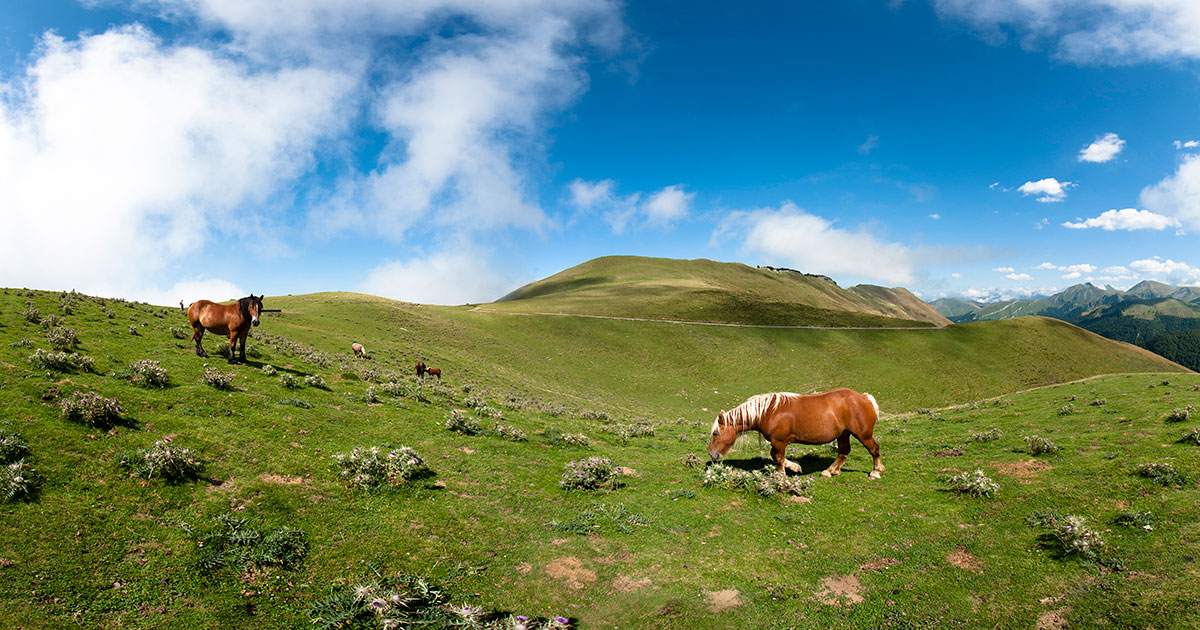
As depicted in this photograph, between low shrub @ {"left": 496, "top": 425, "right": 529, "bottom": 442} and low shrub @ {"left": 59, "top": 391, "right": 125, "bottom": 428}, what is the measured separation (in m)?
10.2

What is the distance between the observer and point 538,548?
32.0 feet

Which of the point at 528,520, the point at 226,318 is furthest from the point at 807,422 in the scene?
the point at 226,318

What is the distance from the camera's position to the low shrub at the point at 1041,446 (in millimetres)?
14278

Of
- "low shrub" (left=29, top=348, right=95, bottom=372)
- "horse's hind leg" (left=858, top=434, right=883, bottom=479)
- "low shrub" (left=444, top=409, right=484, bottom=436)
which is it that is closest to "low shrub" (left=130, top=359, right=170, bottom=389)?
"low shrub" (left=29, top=348, right=95, bottom=372)

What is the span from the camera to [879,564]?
958 cm

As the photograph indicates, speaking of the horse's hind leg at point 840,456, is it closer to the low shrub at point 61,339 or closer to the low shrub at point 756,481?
the low shrub at point 756,481

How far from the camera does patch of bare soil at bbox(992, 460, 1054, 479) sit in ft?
42.9

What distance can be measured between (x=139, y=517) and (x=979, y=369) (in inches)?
3589

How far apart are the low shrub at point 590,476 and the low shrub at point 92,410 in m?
11.0

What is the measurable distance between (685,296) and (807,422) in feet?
298

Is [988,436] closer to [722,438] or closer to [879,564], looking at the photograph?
[722,438]

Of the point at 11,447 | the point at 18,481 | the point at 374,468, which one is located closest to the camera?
the point at 18,481

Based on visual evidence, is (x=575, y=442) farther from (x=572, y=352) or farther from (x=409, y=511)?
(x=572, y=352)

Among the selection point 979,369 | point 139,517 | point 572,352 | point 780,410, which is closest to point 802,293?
point 979,369
